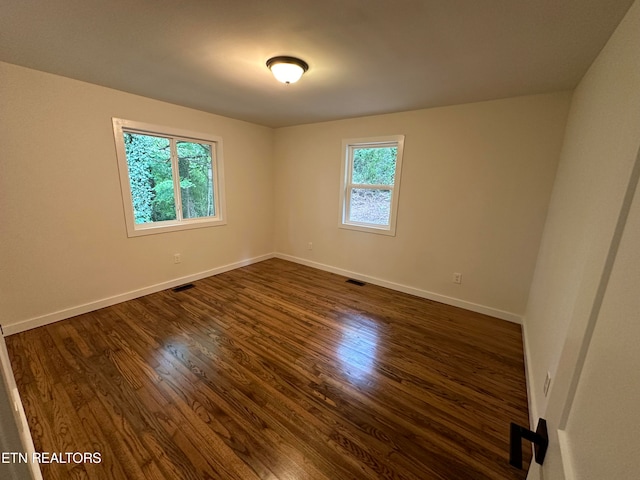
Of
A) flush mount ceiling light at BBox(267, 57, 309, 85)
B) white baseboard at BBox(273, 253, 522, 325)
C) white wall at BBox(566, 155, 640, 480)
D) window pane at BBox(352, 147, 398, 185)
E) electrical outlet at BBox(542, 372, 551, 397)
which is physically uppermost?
flush mount ceiling light at BBox(267, 57, 309, 85)

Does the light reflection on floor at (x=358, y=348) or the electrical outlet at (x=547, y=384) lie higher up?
the electrical outlet at (x=547, y=384)

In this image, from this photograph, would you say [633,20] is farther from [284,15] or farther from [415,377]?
[415,377]

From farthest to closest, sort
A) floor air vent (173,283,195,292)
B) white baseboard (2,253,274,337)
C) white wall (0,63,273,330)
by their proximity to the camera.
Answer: floor air vent (173,283,195,292), white baseboard (2,253,274,337), white wall (0,63,273,330)

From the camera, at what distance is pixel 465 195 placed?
9.53 feet

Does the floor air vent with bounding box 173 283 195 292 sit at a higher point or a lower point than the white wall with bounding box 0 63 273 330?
lower

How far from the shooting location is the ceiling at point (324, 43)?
1.34 meters

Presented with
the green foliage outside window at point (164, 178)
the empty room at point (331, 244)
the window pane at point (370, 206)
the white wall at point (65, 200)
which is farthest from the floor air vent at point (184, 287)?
the window pane at point (370, 206)

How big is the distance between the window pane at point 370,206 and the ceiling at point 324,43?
132cm

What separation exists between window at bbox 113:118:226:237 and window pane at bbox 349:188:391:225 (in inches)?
78.3

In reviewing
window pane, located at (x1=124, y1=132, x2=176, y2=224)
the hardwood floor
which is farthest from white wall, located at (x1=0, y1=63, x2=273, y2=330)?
the hardwood floor

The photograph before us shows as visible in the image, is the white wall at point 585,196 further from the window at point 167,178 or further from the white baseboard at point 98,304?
the white baseboard at point 98,304

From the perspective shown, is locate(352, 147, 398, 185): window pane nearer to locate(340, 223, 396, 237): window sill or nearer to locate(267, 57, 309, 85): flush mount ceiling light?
locate(340, 223, 396, 237): window sill

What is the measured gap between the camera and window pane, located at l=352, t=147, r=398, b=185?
345 cm

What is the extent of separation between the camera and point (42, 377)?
1823 millimetres
